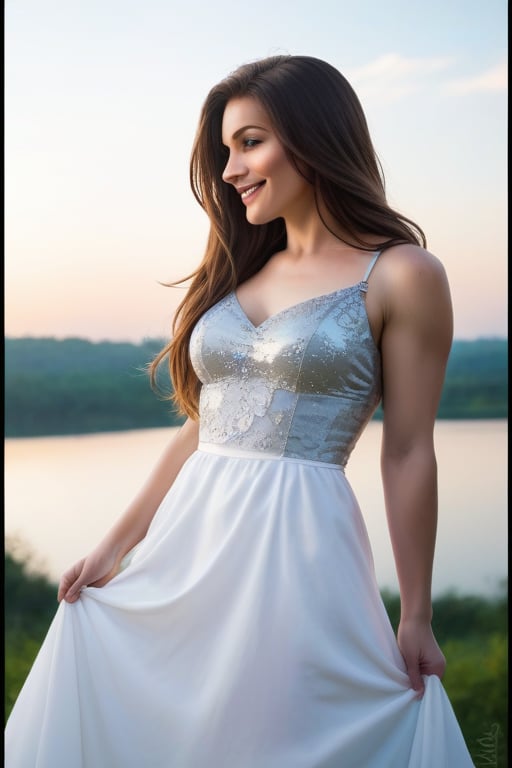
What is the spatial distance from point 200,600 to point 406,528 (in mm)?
349

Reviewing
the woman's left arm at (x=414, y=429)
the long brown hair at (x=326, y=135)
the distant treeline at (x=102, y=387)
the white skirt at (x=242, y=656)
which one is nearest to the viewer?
the white skirt at (x=242, y=656)

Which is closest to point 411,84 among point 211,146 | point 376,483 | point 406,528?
point 376,483

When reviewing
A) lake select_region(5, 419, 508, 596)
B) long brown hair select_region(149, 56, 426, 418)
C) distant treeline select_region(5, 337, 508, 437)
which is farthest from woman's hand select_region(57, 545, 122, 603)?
distant treeline select_region(5, 337, 508, 437)

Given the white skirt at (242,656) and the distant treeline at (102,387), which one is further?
the distant treeline at (102,387)

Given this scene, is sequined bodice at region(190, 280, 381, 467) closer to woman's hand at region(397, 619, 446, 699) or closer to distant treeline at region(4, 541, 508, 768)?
woman's hand at region(397, 619, 446, 699)

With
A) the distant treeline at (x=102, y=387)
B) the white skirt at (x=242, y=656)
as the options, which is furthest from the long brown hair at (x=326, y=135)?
the distant treeline at (x=102, y=387)

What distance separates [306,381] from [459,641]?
9.65 ft

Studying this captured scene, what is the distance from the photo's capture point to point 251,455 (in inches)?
63.2

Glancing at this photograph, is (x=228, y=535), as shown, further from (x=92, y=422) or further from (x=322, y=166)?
(x=92, y=422)

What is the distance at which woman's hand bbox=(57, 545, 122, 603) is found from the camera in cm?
165

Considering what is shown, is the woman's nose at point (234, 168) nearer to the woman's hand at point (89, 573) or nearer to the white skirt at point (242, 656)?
the white skirt at point (242, 656)

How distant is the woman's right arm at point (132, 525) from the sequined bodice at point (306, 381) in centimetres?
21

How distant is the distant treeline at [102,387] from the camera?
4043 millimetres

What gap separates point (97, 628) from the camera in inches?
62.7
